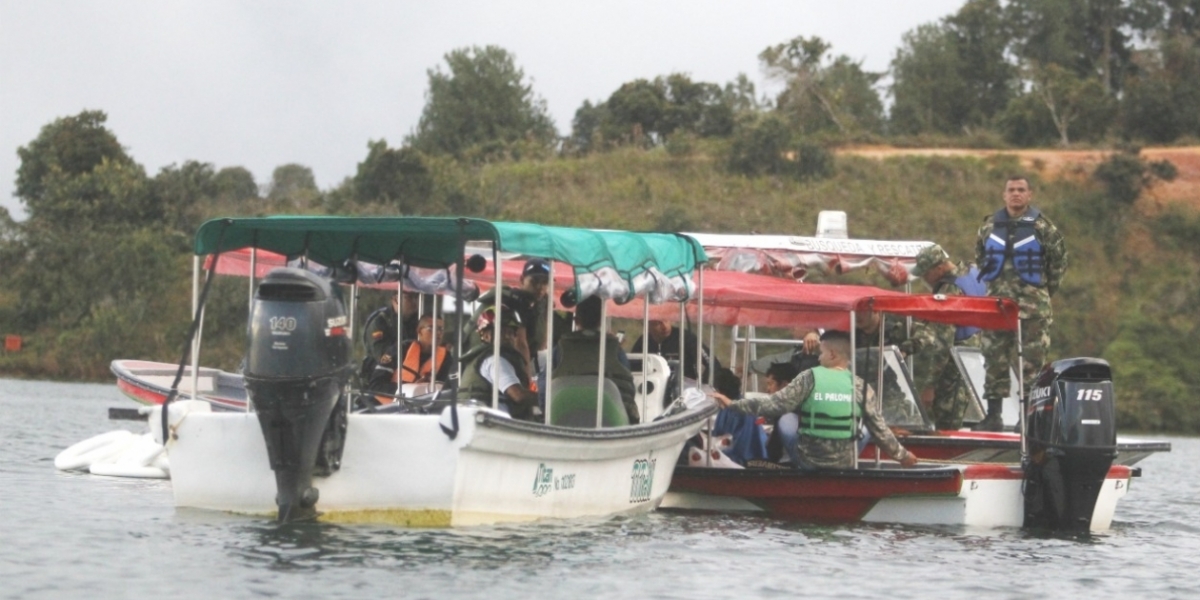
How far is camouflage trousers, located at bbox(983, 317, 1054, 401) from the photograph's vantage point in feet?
52.0

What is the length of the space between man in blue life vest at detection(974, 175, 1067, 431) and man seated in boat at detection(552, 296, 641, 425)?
379 centimetres

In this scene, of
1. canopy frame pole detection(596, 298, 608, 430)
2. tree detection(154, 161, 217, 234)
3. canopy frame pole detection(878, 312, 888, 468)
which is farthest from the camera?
tree detection(154, 161, 217, 234)

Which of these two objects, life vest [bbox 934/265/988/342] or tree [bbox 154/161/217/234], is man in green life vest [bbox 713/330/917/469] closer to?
life vest [bbox 934/265/988/342]

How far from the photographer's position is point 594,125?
74562 millimetres

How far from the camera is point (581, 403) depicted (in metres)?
13.7

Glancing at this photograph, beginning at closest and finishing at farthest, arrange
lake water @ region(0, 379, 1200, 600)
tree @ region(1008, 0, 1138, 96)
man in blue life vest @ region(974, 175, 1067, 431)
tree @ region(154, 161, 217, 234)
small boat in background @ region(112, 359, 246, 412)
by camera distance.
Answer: lake water @ region(0, 379, 1200, 600) → man in blue life vest @ region(974, 175, 1067, 431) → small boat in background @ region(112, 359, 246, 412) → tree @ region(154, 161, 217, 234) → tree @ region(1008, 0, 1138, 96)

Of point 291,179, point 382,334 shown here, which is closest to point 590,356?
point 382,334

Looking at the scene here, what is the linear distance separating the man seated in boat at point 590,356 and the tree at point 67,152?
143 feet

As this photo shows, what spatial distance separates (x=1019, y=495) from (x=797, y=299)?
7.93ft

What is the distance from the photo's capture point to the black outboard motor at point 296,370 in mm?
10953

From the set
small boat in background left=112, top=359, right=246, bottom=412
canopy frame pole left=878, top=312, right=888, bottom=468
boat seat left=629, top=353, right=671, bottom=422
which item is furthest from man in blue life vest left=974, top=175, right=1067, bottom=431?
small boat in background left=112, top=359, right=246, bottom=412

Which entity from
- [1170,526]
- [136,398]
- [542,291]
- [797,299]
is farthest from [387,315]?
[1170,526]

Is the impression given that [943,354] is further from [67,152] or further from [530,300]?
[67,152]

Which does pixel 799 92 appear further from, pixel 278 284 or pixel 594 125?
pixel 278 284
